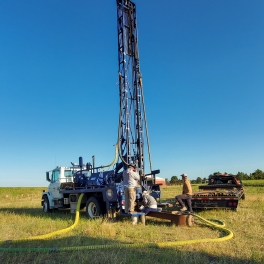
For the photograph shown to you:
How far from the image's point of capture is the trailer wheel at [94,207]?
34.7ft

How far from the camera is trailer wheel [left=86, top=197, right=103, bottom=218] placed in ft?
34.7

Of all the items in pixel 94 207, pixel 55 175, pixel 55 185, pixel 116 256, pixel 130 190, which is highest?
pixel 55 175

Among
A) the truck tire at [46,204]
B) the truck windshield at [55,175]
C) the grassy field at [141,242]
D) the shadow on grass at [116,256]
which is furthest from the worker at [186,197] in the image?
the truck tire at [46,204]

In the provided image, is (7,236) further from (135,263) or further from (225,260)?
(225,260)

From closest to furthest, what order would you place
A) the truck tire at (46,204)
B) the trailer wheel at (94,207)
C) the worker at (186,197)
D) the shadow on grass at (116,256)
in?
1. the shadow on grass at (116,256)
2. the worker at (186,197)
3. the trailer wheel at (94,207)
4. the truck tire at (46,204)

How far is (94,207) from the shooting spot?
11047 mm

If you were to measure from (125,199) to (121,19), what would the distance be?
8064mm

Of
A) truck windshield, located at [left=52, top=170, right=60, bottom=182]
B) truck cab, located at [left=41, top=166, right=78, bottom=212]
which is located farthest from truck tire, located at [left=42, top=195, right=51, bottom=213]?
truck windshield, located at [left=52, top=170, right=60, bottom=182]

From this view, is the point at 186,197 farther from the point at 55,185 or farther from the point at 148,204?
the point at 55,185

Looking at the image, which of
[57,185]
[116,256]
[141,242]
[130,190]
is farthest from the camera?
[57,185]

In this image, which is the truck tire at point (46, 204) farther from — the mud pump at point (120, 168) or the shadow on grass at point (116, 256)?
Result: the shadow on grass at point (116, 256)

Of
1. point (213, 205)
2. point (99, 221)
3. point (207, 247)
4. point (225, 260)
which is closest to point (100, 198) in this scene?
point (99, 221)

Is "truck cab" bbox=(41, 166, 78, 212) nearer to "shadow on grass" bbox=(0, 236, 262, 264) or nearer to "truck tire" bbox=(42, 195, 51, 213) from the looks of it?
"truck tire" bbox=(42, 195, 51, 213)

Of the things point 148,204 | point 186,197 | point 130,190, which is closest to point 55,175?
point 130,190
